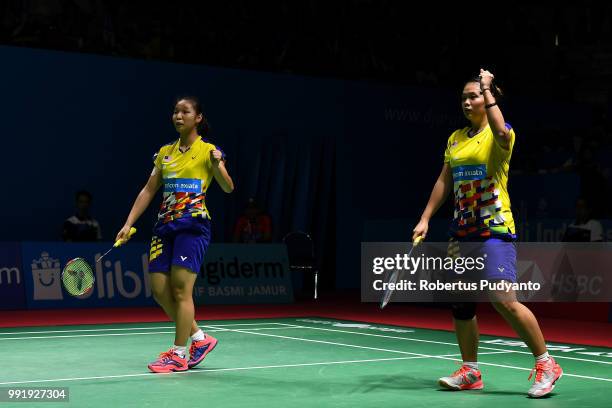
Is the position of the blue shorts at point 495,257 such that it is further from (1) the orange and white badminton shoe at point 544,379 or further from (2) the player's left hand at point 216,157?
(2) the player's left hand at point 216,157

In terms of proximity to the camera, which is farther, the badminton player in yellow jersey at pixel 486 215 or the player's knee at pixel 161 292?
the player's knee at pixel 161 292

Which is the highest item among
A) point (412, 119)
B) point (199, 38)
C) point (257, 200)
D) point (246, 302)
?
point (199, 38)

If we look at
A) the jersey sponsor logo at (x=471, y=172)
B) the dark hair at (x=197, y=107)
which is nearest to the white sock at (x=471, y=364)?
the jersey sponsor logo at (x=471, y=172)

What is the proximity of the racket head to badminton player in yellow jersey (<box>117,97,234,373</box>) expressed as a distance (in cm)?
52

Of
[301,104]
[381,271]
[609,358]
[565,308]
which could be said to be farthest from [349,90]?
[609,358]

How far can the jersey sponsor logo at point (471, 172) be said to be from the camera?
6223 mm

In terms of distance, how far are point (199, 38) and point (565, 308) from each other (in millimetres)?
7790

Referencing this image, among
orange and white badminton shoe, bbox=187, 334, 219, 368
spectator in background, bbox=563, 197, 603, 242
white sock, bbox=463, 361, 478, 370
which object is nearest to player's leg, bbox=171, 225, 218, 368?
orange and white badminton shoe, bbox=187, 334, 219, 368

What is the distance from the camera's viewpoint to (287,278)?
14.8 m

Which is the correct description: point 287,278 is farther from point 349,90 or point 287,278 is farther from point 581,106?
point 581,106

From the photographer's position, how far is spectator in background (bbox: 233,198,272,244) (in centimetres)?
1559

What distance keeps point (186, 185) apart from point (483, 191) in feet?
6.73

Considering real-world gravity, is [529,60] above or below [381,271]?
above

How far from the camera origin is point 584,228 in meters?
13.4
